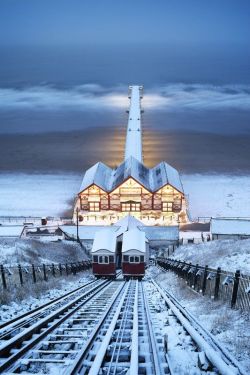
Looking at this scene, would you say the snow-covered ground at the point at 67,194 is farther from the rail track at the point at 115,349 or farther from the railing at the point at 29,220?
the rail track at the point at 115,349

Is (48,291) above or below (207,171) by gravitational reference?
below

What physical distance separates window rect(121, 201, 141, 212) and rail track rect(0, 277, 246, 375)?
40.3m

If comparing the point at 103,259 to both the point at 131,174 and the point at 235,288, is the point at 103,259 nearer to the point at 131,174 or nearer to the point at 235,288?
the point at 131,174

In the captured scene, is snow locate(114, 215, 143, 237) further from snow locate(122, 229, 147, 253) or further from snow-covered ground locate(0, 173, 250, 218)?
snow-covered ground locate(0, 173, 250, 218)

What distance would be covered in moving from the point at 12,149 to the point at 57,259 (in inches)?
2202

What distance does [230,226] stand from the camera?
153ft

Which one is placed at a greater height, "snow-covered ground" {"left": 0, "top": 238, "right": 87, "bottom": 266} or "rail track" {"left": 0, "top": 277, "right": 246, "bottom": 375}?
"snow-covered ground" {"left": 0, "top": 238, "right": 87, "bottom": 266}

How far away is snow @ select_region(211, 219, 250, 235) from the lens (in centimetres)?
4647

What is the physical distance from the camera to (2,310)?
529 inches

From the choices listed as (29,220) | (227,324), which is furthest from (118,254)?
(227,324)

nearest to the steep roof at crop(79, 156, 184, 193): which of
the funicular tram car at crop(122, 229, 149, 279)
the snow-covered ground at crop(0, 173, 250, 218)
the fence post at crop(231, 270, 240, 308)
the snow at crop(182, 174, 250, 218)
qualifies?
the snow at crop(182, 174, 250, 218)

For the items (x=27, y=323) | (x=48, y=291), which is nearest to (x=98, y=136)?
(x=48, y=291)

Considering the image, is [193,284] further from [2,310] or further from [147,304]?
[2,310]

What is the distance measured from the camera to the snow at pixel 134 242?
123 feet
